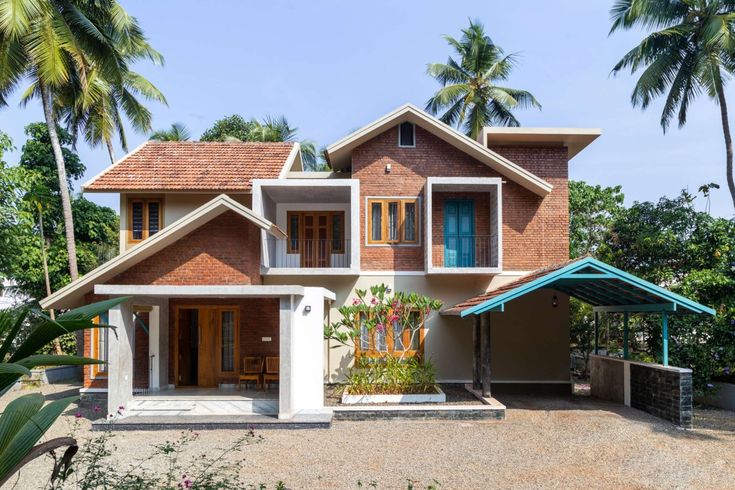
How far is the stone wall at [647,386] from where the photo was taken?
1210 cm

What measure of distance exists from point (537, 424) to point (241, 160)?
1211 cm

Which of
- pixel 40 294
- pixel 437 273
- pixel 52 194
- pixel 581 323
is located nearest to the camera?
pixel 437 273

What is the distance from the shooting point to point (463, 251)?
17734 millimetres

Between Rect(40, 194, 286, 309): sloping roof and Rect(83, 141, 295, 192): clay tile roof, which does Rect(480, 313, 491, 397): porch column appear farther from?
Rect(83, 141, 295, 192): clay tile roof

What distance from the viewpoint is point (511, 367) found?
1758 centimetres

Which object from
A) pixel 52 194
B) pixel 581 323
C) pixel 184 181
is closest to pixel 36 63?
pixel 184 181

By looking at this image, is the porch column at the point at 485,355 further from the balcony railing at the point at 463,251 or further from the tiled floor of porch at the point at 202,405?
the tiled floor of porch at the point at 202,405

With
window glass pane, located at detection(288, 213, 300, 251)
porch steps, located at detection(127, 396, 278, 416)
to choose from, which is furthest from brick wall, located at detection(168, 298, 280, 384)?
porch steps, located at detection(127, 396, 278, 416)

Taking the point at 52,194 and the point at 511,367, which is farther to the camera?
the point at 52,194

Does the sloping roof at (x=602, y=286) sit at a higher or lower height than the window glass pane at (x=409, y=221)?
lower

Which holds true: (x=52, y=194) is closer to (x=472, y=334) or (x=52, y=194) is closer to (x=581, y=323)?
(x=472, y=334)

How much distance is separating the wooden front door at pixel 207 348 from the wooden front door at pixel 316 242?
3.18 m

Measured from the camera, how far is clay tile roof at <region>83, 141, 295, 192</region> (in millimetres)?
17406

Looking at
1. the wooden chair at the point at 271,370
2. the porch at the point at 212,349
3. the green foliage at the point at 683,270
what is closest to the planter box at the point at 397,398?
the porch at the point at 212,349
